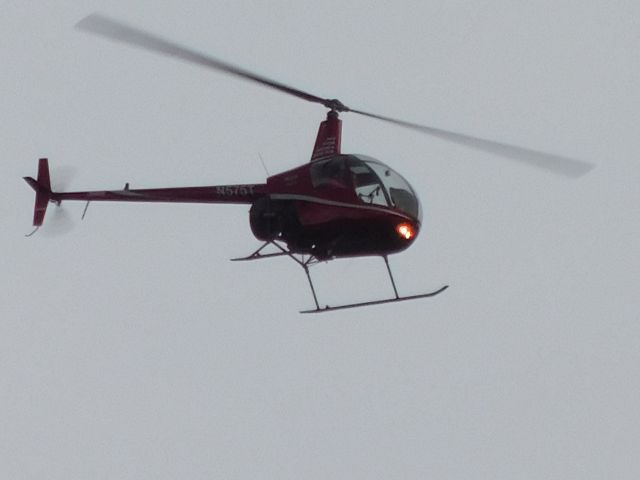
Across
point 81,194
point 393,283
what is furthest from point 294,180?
point 81,194

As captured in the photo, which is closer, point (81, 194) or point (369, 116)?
point (369, 116)

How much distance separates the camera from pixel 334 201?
62.3 feet

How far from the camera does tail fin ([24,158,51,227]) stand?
21.5 m

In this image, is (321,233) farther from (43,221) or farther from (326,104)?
(43,221)

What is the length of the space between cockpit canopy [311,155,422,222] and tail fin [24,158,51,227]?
15.9 feet

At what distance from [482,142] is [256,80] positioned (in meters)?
3.23

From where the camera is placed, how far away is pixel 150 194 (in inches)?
800

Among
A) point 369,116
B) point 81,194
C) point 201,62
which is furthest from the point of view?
point 81,194

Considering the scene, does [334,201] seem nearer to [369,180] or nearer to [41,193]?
[369,180]

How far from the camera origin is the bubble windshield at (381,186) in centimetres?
1881

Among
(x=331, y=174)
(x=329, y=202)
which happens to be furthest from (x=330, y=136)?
(x=329, y=202)

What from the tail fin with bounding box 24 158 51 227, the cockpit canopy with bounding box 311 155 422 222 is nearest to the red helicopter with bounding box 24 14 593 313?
the cockpit canopy with bounding box 311 155 422 222

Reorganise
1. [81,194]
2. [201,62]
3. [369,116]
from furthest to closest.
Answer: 1. [81,194]
2. [369,116]
3. [201,62]

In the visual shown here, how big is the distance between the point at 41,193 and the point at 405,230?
248 inches
